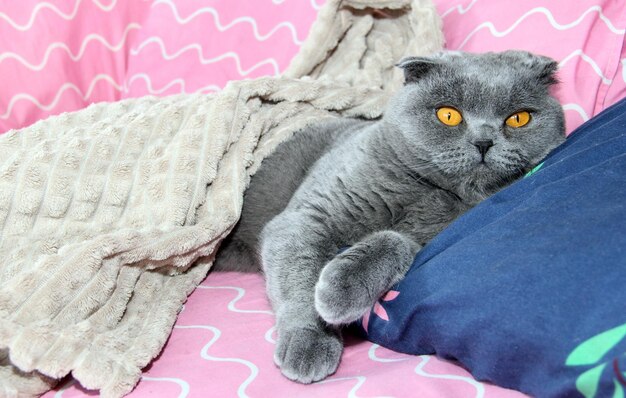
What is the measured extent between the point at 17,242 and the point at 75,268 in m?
0.23

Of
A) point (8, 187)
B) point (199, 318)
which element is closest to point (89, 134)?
point (8, 187)

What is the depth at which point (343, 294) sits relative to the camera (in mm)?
930

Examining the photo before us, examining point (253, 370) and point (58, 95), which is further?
A: point (58, 95)

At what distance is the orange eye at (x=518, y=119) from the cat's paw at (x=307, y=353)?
0.54 m

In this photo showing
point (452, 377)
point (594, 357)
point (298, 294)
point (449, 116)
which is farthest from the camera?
point (449, 116)

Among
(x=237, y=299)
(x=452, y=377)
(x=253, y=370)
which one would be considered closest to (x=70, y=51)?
(x=237, y=299)

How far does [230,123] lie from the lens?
1.30 m

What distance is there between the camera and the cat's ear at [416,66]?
3.95 feet

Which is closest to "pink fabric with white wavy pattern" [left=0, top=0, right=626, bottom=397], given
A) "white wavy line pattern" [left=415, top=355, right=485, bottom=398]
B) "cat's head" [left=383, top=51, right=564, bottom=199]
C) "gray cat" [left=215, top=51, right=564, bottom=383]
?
"white wavy line pattern" [left=415, top=355, right=485, bottom=398]

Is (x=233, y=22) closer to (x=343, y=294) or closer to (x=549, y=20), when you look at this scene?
(x=549, y=20)

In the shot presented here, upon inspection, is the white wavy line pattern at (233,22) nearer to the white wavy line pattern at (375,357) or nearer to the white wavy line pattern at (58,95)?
the white wavy line pattern at (58,95)

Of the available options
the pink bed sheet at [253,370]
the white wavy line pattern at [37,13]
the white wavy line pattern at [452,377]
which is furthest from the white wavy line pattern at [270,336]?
the white wavy line pattern at [37,13]

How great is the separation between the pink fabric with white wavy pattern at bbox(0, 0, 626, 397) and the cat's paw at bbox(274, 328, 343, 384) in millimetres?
20

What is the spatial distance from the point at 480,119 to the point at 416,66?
19cm
